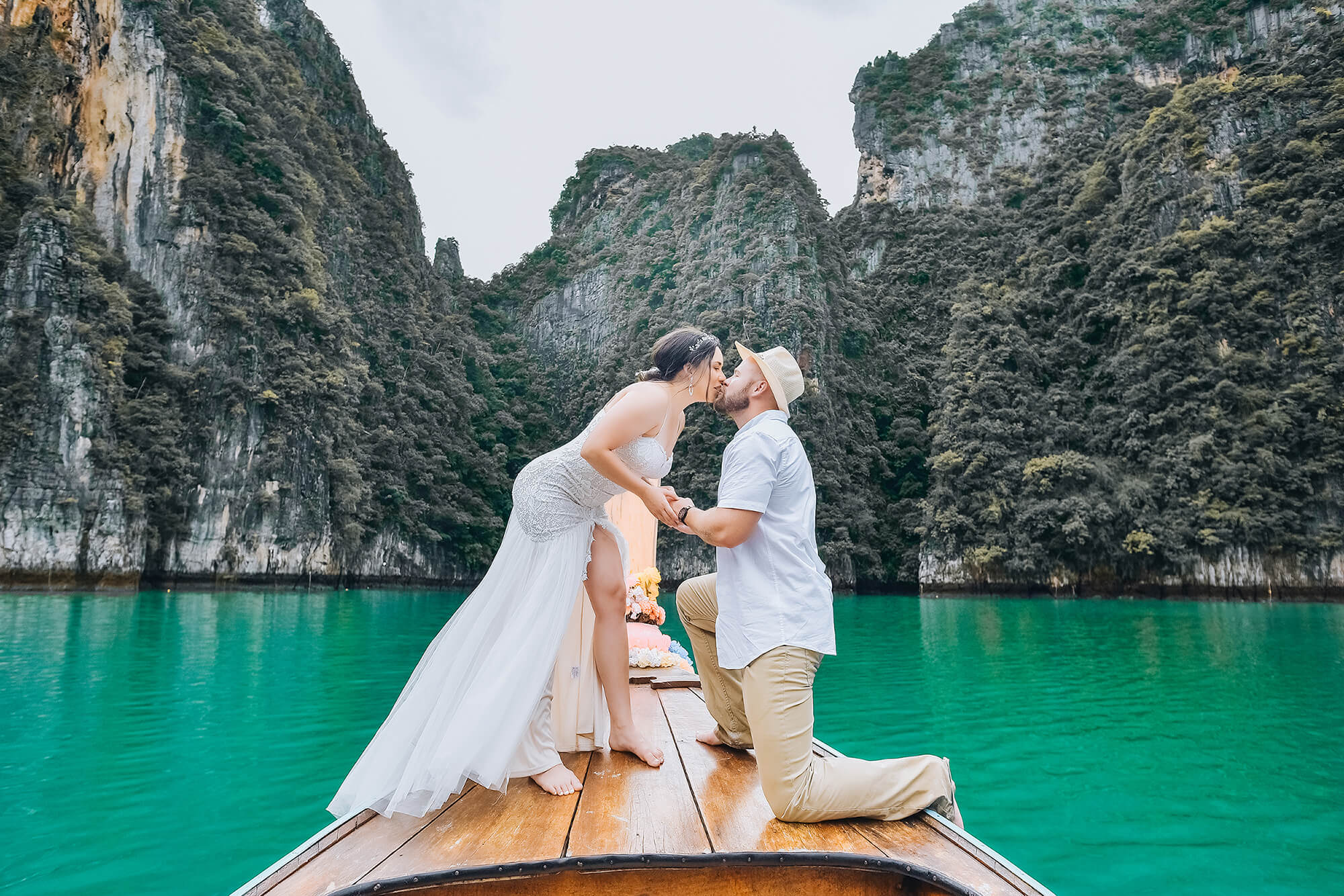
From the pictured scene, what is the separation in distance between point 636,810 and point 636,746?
1.66 feet

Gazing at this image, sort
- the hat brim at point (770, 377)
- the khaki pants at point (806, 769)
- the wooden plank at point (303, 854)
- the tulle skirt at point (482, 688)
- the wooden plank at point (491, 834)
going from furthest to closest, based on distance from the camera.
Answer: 1. the hat brim at point (770, 377)
2. the tulle skirt at point (482, 688)
3. the khaki pants at point (806, 769)
4. the wooden plank at point (491, 834)
5. the wooden plank at point (303, 854)

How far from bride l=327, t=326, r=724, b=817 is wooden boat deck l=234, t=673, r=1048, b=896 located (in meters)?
0.12

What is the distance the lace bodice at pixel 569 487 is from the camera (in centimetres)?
235

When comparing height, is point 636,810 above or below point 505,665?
below

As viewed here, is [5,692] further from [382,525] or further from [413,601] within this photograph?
[382,525]

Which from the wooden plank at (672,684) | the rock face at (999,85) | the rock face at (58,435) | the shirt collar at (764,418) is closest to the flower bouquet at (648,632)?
the wooden plank at (672,684)

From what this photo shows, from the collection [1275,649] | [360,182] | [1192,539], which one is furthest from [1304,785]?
[360,182]

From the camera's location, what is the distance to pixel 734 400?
7.79 ft

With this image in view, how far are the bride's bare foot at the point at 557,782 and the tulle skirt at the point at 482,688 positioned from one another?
3.8 inches

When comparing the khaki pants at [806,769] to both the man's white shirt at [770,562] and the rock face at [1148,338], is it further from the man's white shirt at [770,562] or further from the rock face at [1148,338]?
the rock face at [1148,338]

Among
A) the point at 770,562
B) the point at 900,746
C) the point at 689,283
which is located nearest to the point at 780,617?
the point at 770,562

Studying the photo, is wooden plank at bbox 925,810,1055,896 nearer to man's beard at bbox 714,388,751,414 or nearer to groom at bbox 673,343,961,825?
groom at bbox 673,343,961,825

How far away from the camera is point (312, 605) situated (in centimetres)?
1955

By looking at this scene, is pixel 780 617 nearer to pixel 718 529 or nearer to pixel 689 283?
pixel 718 529
